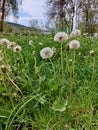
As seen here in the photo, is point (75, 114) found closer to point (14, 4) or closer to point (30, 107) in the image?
point (30, 107)

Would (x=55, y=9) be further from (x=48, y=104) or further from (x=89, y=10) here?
A: (x=48, y=104)

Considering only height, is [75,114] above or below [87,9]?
below

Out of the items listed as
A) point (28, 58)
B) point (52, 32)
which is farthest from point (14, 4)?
point (28, 58)

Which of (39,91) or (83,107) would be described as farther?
(39,91)

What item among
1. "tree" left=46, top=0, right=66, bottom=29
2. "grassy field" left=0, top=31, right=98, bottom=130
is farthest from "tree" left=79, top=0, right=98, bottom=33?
"grassy field" left=0, top=31, right=98, bottom=130

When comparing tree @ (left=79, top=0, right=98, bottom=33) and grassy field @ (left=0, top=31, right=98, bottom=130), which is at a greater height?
tree @ (left=79, top=0, right=98, bottom=33)

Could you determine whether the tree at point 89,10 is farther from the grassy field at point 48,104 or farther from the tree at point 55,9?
the grassy field at point 48,104

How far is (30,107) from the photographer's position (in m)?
1.73

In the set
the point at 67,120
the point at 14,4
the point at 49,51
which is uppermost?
the point at 14,4

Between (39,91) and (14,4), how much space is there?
22672 mm

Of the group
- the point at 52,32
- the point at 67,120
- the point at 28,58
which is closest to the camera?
the point at 67,120

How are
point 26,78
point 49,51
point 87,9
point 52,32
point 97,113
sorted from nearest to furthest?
point 97,113
point 49,51
point 26,78
point 52,32
point 87,9

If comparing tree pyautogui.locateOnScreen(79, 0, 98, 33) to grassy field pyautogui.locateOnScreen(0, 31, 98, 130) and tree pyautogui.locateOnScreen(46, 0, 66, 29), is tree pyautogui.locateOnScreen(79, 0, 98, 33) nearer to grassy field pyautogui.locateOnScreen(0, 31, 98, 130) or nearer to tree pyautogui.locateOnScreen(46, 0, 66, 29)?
tree pyautogui.locateOnScreen(46, 0, 66, 29)

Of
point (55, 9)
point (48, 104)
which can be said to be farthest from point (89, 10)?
point (48, 104)
